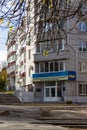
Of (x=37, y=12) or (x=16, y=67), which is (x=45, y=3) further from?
(x=16, y=67)

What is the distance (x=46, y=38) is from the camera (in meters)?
9.43

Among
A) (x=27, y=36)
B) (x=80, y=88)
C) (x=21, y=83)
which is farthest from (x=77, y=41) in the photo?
(x=27, y=36)

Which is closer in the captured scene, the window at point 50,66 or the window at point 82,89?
the window at point 82,89

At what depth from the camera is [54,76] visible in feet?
200

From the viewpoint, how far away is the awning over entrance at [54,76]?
59.6 m

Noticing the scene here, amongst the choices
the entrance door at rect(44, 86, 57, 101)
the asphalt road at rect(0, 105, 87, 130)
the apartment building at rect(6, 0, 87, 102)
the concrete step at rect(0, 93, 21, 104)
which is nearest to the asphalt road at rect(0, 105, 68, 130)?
the asphalt road at rect(0, 105, 87, 130)

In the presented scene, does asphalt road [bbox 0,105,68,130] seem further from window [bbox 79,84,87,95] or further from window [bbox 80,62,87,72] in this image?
window [bbox 80,62,87,72]

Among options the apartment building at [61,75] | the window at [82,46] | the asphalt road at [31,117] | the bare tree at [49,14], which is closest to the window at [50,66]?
the apartment building at [61,75]

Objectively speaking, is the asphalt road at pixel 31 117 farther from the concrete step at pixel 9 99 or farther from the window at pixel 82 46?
the window at pixel 82 46

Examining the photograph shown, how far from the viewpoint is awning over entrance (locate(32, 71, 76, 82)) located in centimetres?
5956

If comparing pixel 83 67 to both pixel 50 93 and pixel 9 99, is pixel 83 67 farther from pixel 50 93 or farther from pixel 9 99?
pixel 9 99

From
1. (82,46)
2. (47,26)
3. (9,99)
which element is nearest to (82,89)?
(82,46)

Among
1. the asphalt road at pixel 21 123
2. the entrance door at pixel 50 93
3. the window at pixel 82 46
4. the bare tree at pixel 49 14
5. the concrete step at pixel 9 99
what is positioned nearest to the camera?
the bare tree at pixel 49 14

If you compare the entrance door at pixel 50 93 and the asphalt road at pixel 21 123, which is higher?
the entrance door at pixel 50 93
